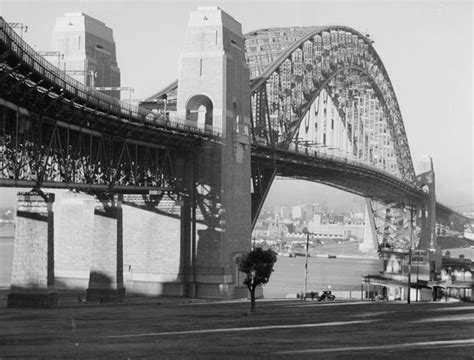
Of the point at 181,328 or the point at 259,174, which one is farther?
the point at 259,174

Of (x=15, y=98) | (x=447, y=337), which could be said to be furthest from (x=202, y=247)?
(x=447, y=337)

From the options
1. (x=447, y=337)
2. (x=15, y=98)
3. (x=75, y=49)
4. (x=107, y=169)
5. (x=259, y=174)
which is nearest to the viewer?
(x=447, y=337)

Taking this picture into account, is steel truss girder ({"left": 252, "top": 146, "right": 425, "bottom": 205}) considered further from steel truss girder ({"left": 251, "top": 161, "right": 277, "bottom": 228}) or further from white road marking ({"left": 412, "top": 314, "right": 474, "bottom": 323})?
white road marking ({"left": 412, "top": 314, "right": 474, "bottom": 323})

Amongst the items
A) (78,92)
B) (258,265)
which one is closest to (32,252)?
(78,92)

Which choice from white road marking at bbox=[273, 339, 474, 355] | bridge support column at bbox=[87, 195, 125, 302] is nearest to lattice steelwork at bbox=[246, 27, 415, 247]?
bridge support column at bbox=[87, 195, 125, 302]

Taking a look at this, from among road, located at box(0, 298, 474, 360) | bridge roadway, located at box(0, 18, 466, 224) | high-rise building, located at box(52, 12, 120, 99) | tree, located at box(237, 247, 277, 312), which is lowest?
road, located at box(0, 298, 474, 360)

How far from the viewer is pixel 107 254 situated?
78.1 meters

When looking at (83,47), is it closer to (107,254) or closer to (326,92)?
(107,254)

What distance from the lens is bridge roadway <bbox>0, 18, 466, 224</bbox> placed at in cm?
5362

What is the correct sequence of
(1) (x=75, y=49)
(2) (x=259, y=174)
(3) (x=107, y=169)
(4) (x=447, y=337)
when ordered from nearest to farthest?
1. (4) (x=447, y=337)
2. (3) (x=107, y=169)
3. (1) (x=75, y=49)
4. (2) (x=259, y=174)

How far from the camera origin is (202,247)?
87312mm

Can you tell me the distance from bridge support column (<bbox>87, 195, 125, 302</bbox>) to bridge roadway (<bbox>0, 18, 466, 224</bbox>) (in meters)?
1.97

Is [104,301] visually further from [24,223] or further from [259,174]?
[259,174]

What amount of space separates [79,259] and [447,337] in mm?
53702
